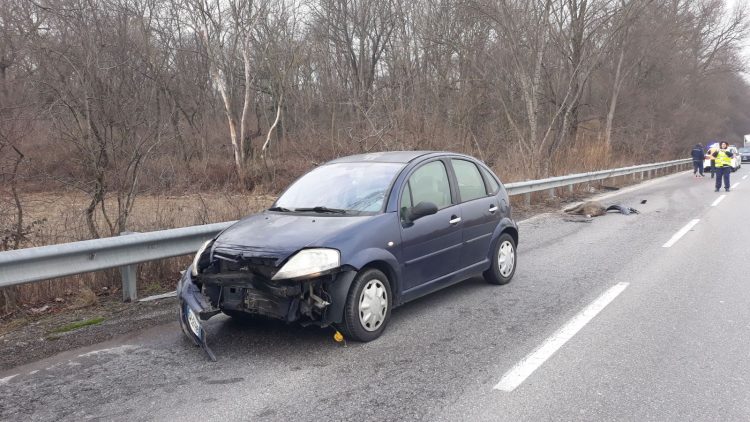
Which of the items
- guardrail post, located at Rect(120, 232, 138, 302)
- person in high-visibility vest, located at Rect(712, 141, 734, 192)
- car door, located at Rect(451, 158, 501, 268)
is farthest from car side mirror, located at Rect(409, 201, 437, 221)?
person in high-visibility vest, located at Rect(712, 141, 734, 192)

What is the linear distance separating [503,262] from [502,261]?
0.09 feet

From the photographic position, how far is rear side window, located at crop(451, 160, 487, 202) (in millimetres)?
6484

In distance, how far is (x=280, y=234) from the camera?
493 centimetres

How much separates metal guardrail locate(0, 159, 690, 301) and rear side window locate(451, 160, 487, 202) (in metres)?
2.87

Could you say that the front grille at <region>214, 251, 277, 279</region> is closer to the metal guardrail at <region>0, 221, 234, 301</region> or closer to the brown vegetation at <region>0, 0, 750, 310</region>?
the metal guardrail at <region>0, 221, 234, 301</region>

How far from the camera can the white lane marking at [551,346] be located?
13.5 feet

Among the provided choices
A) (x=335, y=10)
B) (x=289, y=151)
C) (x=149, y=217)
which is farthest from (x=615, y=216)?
(x=335, y=10)

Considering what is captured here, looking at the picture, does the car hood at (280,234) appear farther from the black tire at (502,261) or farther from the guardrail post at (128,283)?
the black tire at (502,261)

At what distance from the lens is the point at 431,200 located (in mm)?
5949

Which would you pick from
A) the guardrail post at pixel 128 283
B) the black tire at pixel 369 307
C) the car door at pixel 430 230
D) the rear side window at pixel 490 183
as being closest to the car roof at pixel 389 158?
the car door at pixel 430 230

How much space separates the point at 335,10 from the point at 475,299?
3032cm

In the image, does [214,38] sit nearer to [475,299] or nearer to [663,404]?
[475,299]

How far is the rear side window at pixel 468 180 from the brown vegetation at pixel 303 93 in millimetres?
3974

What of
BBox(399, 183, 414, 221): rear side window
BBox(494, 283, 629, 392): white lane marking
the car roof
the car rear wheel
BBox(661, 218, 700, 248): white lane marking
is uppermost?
the car roof
